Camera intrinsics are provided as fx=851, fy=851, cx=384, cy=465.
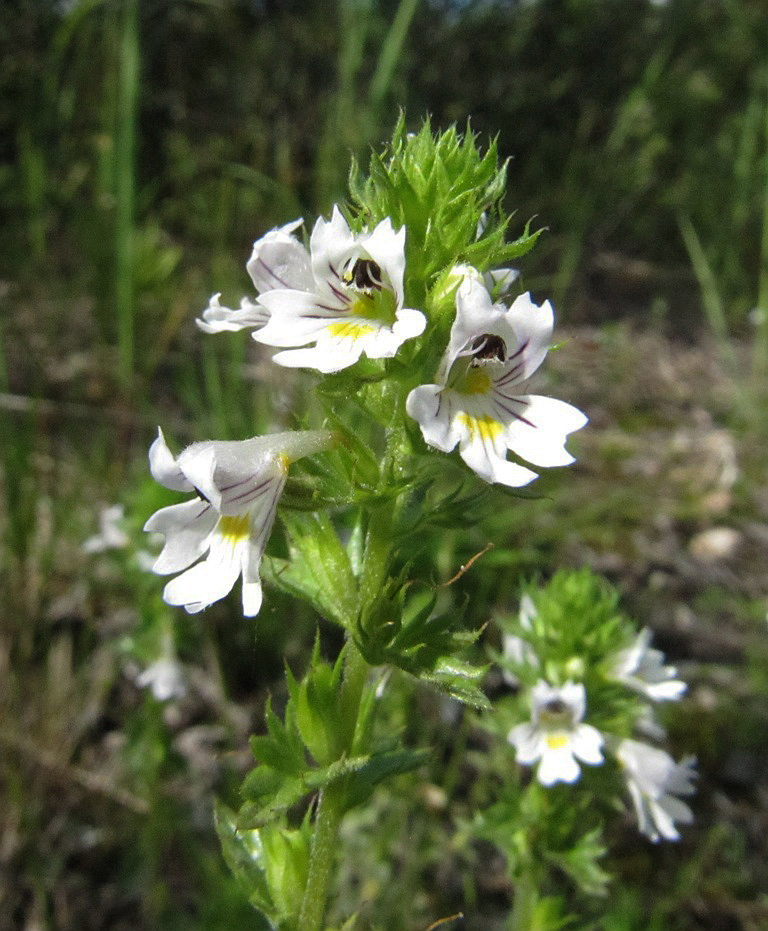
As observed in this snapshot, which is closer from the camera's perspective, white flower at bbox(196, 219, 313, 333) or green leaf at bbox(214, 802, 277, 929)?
white flower at bbox(196, 219, 313, 333)

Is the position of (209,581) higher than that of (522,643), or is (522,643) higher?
(209,581)

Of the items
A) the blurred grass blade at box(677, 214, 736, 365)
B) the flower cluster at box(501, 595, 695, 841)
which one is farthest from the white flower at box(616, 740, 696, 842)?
the blurred grass blade at box(677, 214, 736, 365)

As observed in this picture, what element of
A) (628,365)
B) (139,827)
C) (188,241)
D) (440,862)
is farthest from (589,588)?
(188,241)

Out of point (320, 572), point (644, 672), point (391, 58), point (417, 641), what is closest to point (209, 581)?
point (320, 572)

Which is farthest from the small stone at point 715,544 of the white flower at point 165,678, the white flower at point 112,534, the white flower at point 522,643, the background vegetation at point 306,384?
the white flower at point 112,534

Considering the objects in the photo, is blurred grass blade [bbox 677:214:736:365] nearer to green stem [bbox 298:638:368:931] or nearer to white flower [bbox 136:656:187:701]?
white flower [bbox 136:656:187:701]

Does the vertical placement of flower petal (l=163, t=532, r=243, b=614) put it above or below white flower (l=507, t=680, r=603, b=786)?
above

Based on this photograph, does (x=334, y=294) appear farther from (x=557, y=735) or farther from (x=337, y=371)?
(x=557, y=735)

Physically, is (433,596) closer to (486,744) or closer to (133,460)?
(486,744)

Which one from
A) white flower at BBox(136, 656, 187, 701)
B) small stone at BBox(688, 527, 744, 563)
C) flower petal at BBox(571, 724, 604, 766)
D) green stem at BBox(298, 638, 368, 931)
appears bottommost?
small stone at BBox(688, 527, 744, 563)
